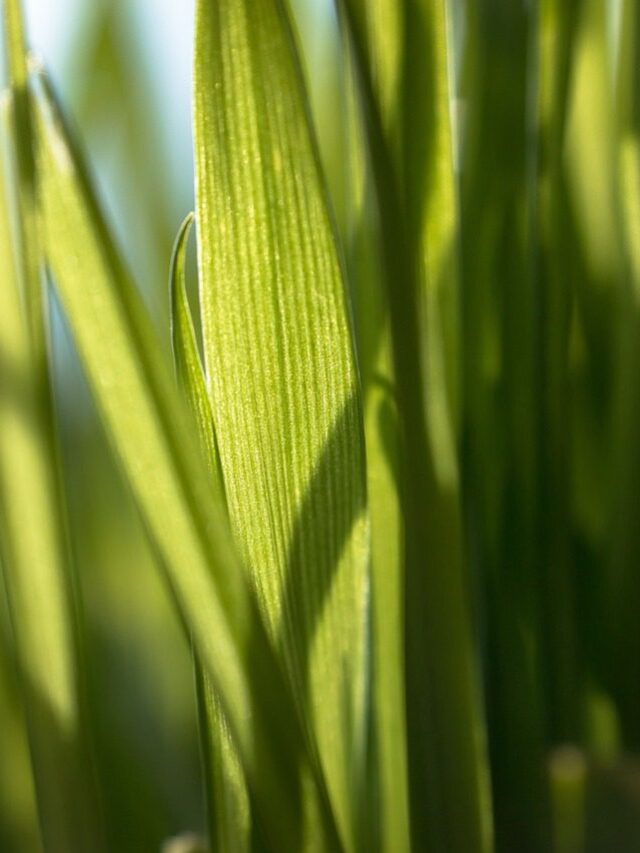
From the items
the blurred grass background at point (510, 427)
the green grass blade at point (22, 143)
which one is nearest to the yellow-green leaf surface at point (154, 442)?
the green grass blade at point (22, 143)

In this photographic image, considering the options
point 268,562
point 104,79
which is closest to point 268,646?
point 268,562

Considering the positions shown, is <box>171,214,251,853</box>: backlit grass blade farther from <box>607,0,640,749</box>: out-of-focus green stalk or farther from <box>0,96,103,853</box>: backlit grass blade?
<box>607,0,640,749</box>: out-of-focus green stalk

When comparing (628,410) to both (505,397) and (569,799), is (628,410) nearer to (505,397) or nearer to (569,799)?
(505,397)

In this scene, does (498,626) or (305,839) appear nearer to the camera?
(305,839)

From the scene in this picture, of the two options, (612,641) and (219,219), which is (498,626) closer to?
(612,641)

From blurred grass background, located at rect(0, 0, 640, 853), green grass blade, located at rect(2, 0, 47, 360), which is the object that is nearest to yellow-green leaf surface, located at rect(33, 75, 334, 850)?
green grass blade, located at rect(2, 0, 47, 360)
